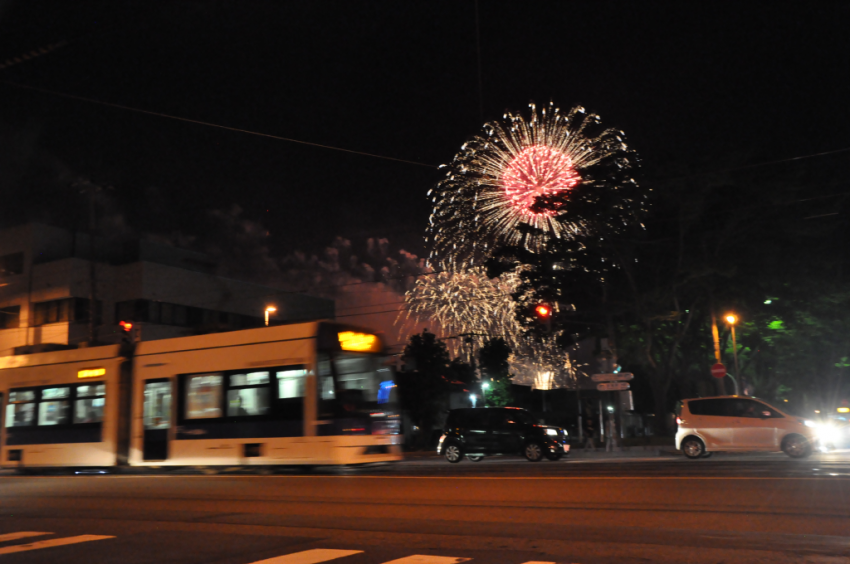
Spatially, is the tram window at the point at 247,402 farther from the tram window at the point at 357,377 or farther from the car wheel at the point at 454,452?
the car wheel at the point at 454,452

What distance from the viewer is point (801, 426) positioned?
760 inches

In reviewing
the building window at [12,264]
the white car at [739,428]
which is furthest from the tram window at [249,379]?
the building window at [12,264]

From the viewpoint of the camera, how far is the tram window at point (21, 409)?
2283 centimetres

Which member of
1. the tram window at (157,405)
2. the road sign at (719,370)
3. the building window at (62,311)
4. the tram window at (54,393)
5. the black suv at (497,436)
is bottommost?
the black suv at (497,436)

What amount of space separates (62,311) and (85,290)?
6.03 feet

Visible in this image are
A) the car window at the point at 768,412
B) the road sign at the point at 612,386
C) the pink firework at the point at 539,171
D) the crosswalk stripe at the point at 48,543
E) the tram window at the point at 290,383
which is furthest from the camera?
the pink firework at the point at 539,171

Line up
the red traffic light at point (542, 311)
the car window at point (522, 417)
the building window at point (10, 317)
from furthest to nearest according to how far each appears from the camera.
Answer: the building window at point (10, 317), the red traffic light at point (542, 311), the car window at point (522, 417)

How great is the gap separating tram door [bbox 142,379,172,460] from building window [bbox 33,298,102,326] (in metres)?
28.4

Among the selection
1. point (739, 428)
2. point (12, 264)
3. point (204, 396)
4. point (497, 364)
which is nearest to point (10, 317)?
point (12, 264)

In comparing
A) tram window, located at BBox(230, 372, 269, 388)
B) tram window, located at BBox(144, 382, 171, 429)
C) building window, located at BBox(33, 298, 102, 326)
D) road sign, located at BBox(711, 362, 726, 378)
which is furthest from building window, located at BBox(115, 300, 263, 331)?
road sign, located at BBox(711, 362, 726, 378)

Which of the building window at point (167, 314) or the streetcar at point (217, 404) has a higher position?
the building window at point (167, 314)

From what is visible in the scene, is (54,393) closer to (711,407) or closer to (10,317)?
(711,407)

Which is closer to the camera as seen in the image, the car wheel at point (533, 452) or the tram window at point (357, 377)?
the tram window at point (357, 377)

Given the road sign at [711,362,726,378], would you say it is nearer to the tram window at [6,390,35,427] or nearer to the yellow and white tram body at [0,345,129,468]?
the yellow and white tram body at [0,345,129,468]
